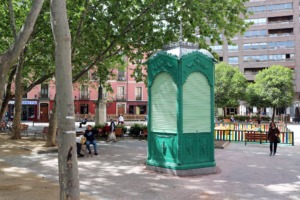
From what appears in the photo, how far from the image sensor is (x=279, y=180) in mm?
9297

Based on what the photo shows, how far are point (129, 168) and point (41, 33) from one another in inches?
401

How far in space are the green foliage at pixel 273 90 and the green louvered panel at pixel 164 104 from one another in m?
43.3

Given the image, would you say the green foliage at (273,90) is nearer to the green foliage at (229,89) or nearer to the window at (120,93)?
the green foliage at (229,89)

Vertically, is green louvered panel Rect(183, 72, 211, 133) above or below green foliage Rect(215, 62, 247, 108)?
below

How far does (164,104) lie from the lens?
10594 millimetres

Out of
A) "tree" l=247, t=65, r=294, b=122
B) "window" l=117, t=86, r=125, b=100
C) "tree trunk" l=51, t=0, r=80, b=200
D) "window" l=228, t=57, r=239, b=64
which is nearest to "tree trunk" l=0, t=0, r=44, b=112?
"tree trunk" l=51, t=0, r=80, b=200

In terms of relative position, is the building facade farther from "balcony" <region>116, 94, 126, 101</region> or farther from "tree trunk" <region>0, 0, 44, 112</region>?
"tree trunk" <region>0, 0, 44, 112</region>

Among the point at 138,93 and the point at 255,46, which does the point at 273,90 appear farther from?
the point at 138,93

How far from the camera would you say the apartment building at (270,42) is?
59812mm

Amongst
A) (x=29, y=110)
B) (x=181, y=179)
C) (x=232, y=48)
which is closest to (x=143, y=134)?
(x=181, y=179)

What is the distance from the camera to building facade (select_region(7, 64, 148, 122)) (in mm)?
51781

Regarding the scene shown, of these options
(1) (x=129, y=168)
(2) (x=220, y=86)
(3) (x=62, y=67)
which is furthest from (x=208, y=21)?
(2) (x=220, y=86)

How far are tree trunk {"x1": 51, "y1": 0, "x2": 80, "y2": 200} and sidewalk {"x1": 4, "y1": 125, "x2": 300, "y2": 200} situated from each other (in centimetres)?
296

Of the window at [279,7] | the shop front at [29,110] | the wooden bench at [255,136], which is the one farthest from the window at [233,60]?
the wooden bench at [255,136]
